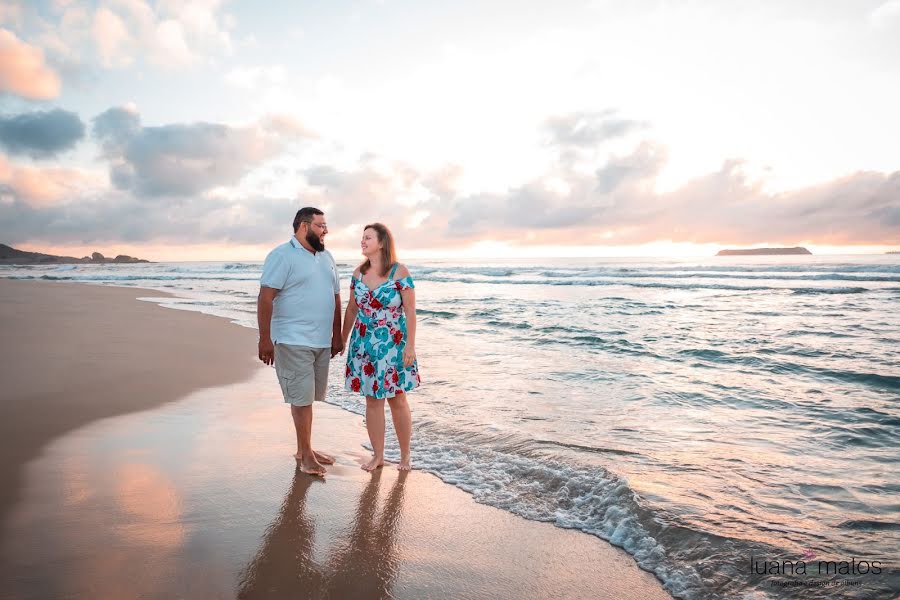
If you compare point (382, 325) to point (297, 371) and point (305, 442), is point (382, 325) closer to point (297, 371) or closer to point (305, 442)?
point (297, 371)

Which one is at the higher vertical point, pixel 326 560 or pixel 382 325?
pixel 382 325

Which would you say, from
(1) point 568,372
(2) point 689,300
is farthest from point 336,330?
(2) point 689,300

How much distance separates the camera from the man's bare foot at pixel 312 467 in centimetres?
405

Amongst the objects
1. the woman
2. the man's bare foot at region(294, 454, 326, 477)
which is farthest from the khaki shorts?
the man's bare foot at region(294, 454, 326, 477)

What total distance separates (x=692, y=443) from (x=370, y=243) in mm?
3692

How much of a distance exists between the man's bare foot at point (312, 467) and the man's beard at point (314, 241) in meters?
1.72

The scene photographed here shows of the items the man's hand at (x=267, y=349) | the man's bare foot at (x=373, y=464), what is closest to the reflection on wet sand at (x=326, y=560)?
the man's bare foot at (x=373, y=464)

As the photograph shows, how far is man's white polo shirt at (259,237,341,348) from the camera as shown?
3.95m

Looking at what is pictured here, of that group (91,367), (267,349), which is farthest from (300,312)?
(91,367)

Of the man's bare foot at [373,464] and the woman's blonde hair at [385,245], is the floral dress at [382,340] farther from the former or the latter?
the man's bare foot at [373,464]

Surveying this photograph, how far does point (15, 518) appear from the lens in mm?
3029

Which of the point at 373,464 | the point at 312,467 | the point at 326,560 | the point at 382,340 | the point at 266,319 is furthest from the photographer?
the point at 373,464

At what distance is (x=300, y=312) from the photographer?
4027mm

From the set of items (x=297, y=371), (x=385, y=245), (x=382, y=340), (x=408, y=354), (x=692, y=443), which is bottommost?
(x=692, y=443)
